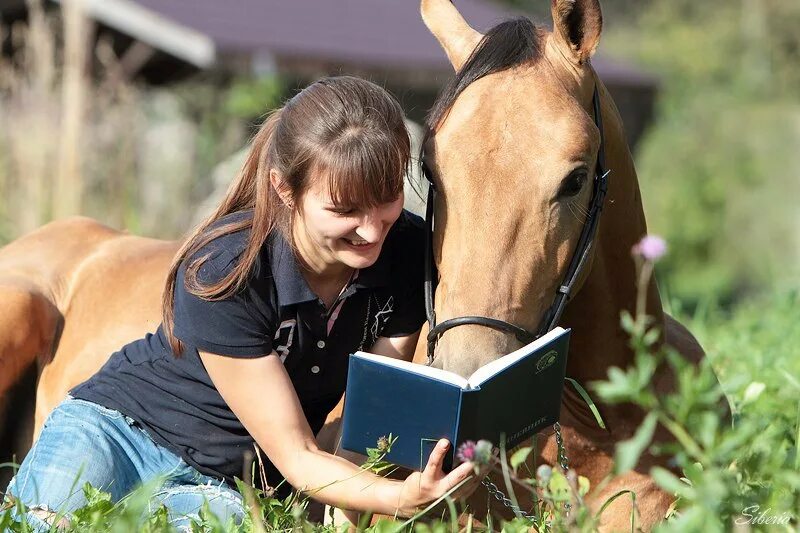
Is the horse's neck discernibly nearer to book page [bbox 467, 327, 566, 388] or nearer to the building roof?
book page [bbox 467, 327, 566, 388]

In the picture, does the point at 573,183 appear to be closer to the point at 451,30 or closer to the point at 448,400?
the point at 448,400

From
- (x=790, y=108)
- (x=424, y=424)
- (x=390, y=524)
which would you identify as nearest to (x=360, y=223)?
(x=424, y=424)

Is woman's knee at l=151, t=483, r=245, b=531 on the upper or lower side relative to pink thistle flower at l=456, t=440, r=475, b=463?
lower

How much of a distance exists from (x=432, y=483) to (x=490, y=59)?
Result: 119 centimetres

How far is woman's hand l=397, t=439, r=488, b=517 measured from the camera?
2.41 meters

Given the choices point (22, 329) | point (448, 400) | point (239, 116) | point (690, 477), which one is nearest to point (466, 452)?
point (448, 400)

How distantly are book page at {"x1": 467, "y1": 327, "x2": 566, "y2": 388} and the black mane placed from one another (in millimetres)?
715

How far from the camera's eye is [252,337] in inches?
108

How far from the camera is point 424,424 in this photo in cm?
246

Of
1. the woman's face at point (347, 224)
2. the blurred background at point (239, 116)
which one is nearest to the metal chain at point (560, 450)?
the woman's face at point (347, 224)

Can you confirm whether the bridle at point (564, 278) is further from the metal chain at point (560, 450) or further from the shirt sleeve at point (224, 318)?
the shirt sleeve at point (224, 318)

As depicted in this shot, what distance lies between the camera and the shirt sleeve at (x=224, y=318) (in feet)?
9.02

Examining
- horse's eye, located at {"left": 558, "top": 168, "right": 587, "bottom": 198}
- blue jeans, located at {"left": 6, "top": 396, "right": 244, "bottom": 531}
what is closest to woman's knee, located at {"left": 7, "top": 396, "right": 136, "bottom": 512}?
blue jeans, located at {"left": 6, "top": 396, "right": 244, "bottom": 531}

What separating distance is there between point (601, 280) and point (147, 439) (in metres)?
1.42
